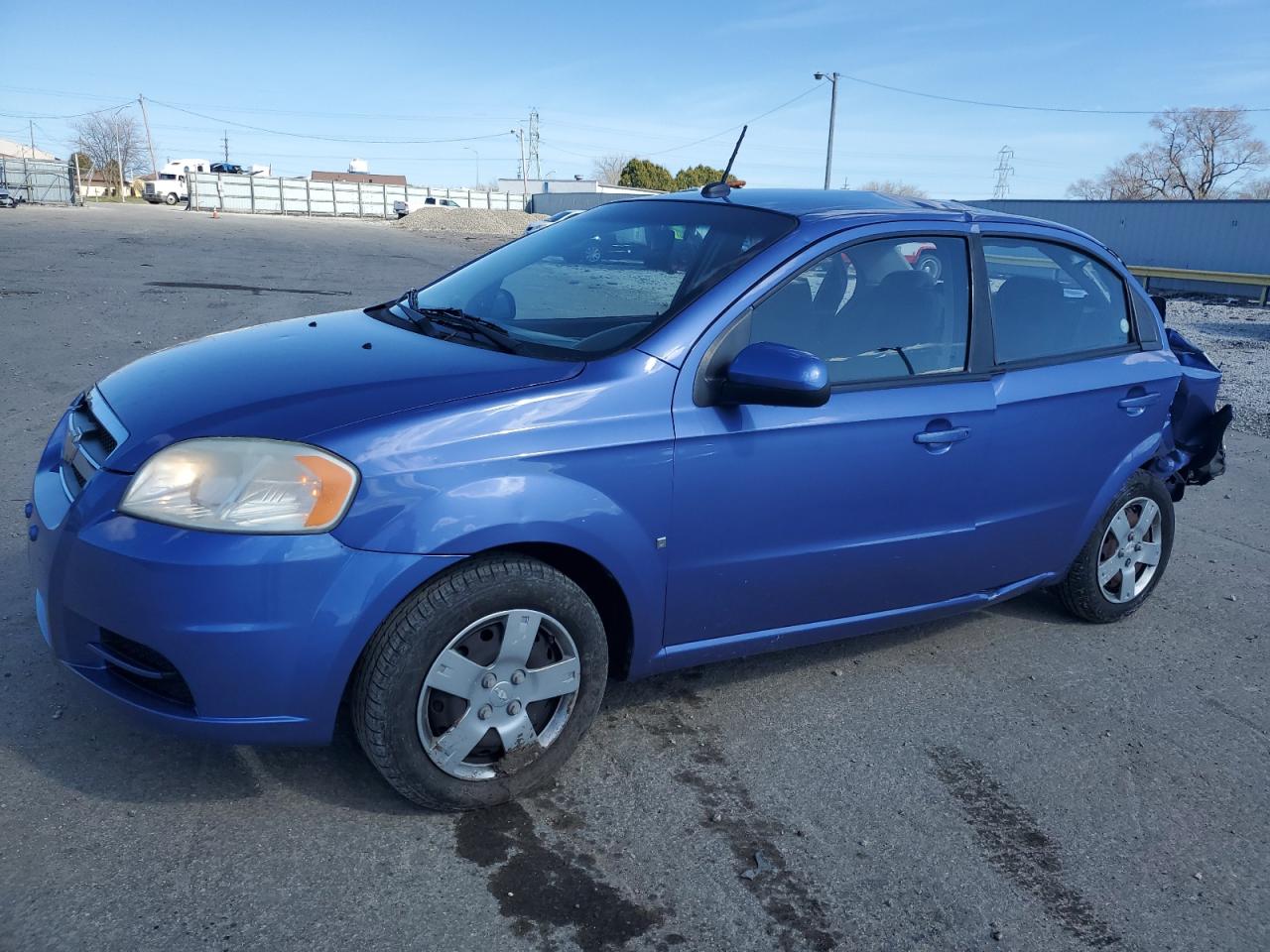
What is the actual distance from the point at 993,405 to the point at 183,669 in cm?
288

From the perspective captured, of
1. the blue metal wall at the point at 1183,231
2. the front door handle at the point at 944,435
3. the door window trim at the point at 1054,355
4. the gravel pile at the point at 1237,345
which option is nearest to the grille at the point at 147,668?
the front door handle at the point at 944,435

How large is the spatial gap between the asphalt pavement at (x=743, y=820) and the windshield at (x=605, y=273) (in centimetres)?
135

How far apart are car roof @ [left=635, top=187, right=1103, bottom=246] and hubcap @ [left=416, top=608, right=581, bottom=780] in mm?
1772

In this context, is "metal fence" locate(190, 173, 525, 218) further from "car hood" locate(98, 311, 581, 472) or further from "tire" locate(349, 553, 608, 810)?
"tire" locate(349, 553, 608, 810)

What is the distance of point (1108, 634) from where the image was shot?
15.7ft

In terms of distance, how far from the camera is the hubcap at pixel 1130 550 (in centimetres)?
473

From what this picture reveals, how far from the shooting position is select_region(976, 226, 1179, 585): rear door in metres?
4.04

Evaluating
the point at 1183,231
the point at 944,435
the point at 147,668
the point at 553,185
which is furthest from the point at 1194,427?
the point at 553,185

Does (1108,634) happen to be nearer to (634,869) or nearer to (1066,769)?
(1066,769)

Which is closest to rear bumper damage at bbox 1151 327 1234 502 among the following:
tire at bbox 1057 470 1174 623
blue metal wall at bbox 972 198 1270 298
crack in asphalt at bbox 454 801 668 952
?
tire at bbox 1057 470 1174 623

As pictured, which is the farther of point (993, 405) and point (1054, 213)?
point (1054, 213)

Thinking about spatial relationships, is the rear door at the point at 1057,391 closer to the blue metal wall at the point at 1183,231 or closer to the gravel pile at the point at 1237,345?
the gravel pile at the point at 1237,345

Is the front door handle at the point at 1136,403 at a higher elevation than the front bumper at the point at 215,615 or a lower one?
higher

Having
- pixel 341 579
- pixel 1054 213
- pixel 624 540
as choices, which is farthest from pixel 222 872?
pixel 1054 213
